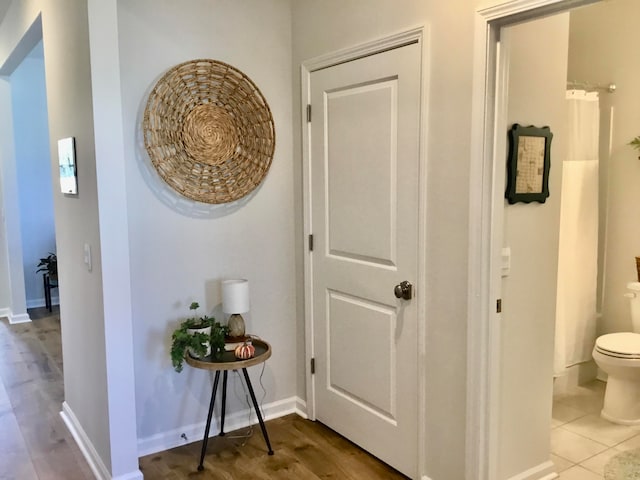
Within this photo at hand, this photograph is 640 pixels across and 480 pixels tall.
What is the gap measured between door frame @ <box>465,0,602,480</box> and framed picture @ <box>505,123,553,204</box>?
14 centimetres

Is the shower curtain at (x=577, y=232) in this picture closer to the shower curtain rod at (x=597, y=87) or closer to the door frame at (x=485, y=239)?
the shower curtain rod at (x=597, y=87)

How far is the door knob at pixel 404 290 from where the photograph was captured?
7.72 feet

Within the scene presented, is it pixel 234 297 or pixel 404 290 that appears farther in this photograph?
pixel 234 297

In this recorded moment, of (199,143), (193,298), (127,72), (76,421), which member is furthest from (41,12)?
(76,421)

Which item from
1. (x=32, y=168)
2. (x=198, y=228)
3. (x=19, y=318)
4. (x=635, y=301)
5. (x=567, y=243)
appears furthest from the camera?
(x=32, y=168)

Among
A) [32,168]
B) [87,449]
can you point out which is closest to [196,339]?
[87,449]

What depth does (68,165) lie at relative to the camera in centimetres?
259

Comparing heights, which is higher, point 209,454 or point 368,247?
point 368,247

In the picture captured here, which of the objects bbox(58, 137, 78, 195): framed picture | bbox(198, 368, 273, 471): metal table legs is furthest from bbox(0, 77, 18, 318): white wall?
bbox(198, 368, 273, 471): metal table legs

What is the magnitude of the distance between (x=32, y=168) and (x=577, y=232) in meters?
5.35

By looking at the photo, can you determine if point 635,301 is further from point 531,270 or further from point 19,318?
point 19,318

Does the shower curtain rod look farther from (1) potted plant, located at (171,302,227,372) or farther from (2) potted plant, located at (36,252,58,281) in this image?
(2) potted plant, located at (36,252,58,281)

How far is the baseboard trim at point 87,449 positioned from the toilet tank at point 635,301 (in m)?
2.99

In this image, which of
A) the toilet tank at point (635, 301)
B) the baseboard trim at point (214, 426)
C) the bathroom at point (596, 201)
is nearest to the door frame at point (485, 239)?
the baseboard trim at point (214, 426)
